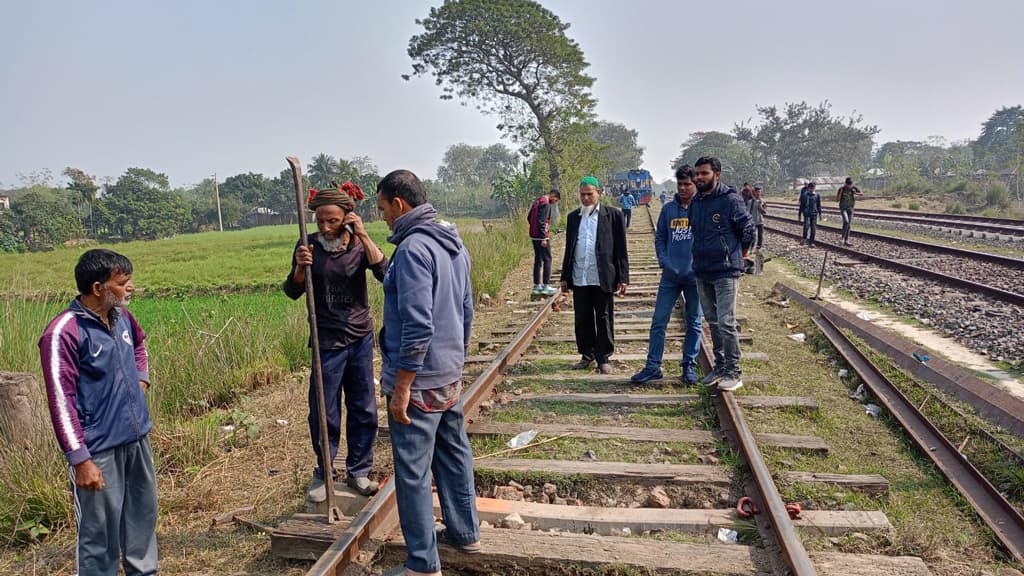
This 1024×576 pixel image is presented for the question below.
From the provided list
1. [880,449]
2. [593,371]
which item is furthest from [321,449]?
[880,449]

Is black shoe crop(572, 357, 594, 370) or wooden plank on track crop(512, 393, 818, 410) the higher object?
black shoe crop(572, 357, 594, 370)

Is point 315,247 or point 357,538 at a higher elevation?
point 315,247

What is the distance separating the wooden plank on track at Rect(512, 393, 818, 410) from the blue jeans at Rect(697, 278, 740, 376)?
11.2 inches

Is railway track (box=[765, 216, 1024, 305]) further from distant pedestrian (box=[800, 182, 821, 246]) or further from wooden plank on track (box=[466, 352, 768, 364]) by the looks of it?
wooden plank on track (box=[466, 352, 768, 364])

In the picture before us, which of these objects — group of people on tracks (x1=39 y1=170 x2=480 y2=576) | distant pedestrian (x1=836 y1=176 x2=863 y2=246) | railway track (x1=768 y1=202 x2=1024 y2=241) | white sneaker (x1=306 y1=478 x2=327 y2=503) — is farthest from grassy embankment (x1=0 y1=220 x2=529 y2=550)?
railway track (x1=768 y1=202 x2=1024 y2=241)

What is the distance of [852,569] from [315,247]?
3076 mm

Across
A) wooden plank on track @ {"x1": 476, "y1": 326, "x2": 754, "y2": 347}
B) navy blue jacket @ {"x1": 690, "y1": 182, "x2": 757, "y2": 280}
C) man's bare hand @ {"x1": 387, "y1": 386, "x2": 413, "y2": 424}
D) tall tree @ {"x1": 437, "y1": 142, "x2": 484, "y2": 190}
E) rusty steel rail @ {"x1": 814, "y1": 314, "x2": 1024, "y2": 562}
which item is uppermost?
tall tree @ {"x1": 437, "y1": 142, "x2": 484, "y2": 190}

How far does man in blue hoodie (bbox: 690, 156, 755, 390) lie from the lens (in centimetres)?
464

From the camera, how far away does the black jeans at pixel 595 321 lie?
219 inches

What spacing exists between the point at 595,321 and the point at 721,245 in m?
1.50

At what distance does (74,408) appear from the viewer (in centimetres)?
239

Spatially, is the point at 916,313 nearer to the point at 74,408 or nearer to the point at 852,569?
the point at 852,569

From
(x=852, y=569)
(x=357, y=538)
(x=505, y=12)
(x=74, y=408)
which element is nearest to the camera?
(x=74, y=408)

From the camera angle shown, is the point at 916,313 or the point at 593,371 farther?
the point at 916,313
